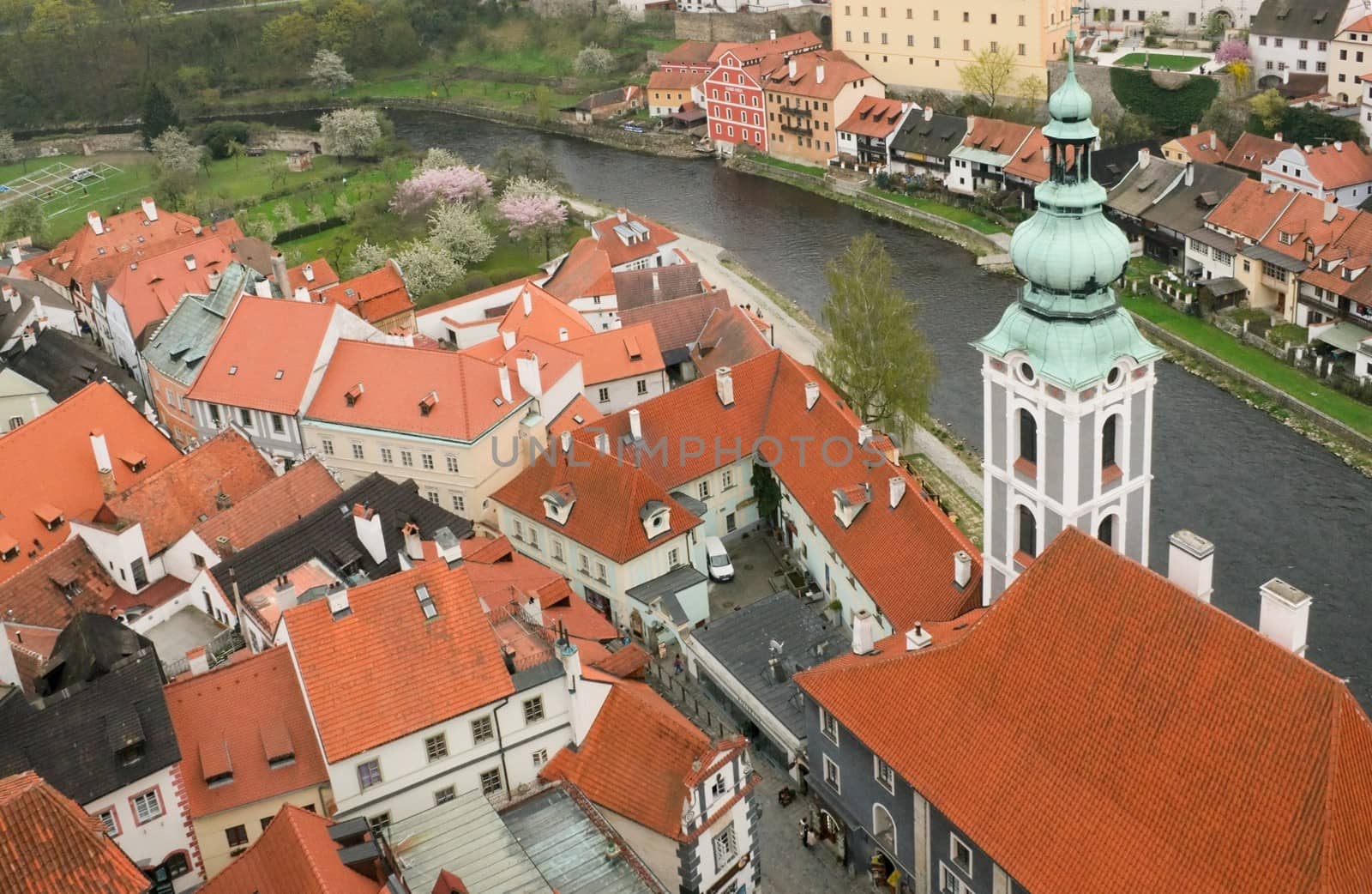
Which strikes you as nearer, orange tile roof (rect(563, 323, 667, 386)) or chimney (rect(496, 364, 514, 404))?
chimney (rect(496, 364, 514, 404))

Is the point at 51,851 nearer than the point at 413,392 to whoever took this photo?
Yes

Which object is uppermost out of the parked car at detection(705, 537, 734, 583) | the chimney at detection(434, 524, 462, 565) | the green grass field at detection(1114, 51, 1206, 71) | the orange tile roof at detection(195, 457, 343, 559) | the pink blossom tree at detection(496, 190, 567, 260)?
the chimney at detection(434, 524, 462, 565)

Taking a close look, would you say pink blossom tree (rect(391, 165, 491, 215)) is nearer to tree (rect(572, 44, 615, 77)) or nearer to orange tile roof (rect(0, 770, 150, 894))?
tree (rect(572, 44, 615, 77))

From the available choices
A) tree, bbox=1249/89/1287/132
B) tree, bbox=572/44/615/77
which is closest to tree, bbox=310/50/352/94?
tree, bbox=572/44/615/77

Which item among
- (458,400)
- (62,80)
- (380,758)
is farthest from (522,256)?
(62,80)

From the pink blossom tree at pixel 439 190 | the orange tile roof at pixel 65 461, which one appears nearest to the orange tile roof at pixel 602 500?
the orange tile roof at pixel 65 461

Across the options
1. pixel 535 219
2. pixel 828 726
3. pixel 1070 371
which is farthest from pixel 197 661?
pixel 535 219

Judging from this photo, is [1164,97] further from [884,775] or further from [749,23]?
[884,775]
